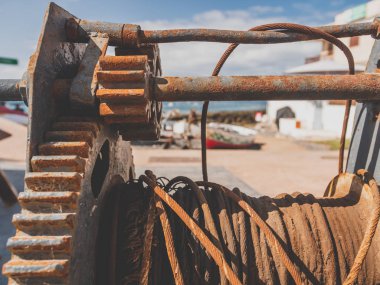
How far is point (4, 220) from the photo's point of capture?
467cm

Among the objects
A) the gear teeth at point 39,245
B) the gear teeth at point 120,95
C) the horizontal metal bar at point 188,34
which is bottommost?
the gear teeth at point 39,245

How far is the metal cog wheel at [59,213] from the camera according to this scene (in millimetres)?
1417

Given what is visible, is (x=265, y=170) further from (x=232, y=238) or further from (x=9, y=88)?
(x=9, y=88)

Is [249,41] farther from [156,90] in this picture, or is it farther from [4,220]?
[4,220]

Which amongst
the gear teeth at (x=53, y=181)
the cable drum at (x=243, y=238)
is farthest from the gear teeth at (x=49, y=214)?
the cable drum at (x=243, y=238)

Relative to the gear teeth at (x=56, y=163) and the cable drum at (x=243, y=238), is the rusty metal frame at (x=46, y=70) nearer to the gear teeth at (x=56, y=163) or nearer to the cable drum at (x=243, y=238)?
the gear teeth at (x=56, y=163)

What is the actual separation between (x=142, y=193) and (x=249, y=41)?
3.28 feet

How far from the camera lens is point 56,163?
1545mm

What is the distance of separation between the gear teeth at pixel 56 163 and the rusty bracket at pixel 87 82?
0.27m

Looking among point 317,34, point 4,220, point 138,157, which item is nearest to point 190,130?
point 138,157

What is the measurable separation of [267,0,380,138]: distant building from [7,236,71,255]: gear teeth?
735 inches

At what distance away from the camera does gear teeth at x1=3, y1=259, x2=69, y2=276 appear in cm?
139

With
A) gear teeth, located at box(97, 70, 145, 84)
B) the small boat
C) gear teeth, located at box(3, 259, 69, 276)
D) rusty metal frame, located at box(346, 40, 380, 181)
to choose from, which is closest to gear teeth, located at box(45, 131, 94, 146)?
gear teeth, located at box(97, 70, 145, 84)

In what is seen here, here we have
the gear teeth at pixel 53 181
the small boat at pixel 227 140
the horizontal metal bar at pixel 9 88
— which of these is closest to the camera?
the gear teeth at pixel 53 181
